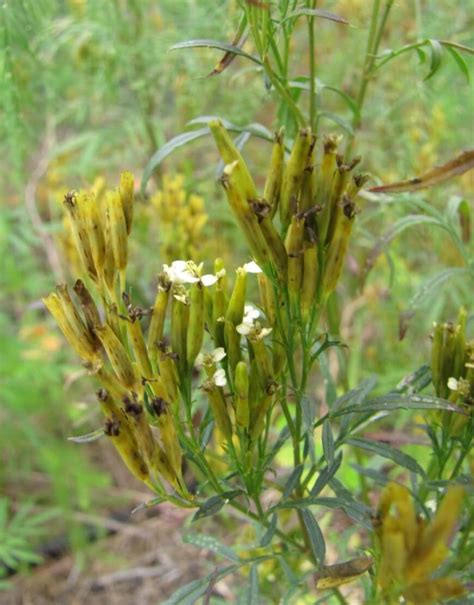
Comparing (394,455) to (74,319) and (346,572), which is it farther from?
(74,319)

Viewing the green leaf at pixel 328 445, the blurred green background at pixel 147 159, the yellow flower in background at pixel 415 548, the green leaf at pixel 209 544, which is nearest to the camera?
the yellow flower in background at pixel 415 548

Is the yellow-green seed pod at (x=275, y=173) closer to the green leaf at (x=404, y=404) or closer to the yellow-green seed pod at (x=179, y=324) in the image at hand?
the yellow-green seed pod at (x=179, y=324)

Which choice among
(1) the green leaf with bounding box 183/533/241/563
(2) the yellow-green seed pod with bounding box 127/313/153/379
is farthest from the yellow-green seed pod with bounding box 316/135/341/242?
(1) the green leaf with bounding box 183/533/241/563

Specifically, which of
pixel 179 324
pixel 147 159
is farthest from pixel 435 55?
pixel 147 159

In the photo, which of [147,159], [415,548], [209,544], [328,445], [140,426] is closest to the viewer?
[415,548]

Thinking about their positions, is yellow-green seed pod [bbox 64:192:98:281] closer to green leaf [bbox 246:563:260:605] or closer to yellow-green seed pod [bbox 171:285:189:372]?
yellow-green seed pod [bbox 171:285:189:372]

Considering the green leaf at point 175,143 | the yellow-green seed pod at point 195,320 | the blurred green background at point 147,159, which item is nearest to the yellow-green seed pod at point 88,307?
the yellow-green seed pod at point 195,320
